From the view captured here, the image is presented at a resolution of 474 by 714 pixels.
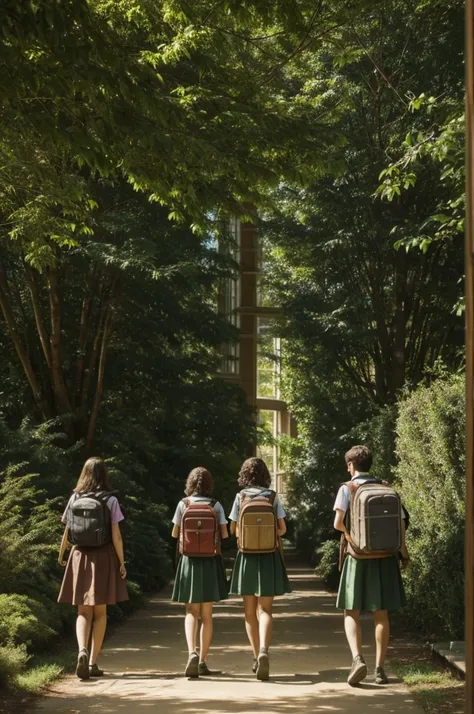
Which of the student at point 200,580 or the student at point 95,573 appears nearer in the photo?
the student at point 95,573

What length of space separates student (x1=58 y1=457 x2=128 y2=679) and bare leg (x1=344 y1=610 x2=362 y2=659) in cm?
192

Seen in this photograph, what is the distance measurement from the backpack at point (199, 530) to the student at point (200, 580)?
37 millimetres

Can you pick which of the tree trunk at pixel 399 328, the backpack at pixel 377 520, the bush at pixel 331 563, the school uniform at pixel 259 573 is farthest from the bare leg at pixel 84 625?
the tree trunk at pixel 399 328

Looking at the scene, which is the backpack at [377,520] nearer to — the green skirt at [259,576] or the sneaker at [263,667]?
the green skirt at [259,576]

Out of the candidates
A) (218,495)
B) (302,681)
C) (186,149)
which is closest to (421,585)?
(302,681)

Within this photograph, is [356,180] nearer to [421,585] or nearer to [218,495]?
[218,495]

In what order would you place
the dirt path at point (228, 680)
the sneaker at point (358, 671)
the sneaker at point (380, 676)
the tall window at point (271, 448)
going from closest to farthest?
the dirt path at point (228, 680) → the sneaker at point (358, 671) → the sneaker at point (380, 676) → the tall window at point (271, 448)

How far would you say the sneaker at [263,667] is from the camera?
9.49 m

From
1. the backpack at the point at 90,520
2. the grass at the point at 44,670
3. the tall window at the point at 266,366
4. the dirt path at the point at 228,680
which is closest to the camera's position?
the dirt path at the point at 228,680

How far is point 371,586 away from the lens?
30.6ft

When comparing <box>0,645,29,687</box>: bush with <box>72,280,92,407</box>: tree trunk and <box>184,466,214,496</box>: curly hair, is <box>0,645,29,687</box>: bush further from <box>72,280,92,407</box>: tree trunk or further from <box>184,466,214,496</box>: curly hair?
<box>72,280,92,407</box>: tree trunk

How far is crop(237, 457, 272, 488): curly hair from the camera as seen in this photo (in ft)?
32.7

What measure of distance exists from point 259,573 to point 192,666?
0.97 m

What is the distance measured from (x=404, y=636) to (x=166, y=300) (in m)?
8.36
